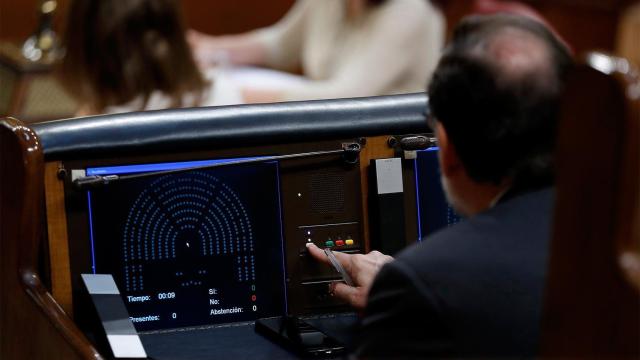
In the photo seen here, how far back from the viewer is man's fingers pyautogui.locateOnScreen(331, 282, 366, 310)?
75.0 inches

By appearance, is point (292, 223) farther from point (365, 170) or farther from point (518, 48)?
point (518, 48)

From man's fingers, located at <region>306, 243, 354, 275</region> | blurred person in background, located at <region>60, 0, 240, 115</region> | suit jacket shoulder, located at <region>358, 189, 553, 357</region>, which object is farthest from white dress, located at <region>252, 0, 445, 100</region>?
suit jacket shoulder, located at <region>358, 189, 553, 357</region>

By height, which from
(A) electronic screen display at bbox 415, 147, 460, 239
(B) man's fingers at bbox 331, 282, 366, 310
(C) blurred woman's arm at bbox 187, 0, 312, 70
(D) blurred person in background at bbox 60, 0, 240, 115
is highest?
(C) blurred woman's arm at bbox 187, 0, 312, 70

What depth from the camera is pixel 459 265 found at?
4.51 ft

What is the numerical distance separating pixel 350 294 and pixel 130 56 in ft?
4.65

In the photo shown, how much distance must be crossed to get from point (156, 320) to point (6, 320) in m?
0.27

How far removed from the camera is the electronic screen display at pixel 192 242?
1931 millimetres

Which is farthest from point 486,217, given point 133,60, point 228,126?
point 133,60

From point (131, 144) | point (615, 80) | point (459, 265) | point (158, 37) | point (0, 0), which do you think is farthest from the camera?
point (0, 0)

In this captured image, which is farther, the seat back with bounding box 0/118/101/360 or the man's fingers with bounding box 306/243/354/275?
the man's fingers with bounding box 306/243/354/275

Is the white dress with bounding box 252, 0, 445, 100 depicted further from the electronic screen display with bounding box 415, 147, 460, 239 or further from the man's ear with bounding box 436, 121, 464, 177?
the man's ear with bounding box 436, 121, 464, 177

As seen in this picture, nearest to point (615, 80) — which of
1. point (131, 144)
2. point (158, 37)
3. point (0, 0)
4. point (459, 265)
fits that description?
point (459, 265)

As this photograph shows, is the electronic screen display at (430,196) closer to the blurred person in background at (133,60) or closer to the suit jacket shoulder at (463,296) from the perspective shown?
the suit jacket shoulder at (463,296)

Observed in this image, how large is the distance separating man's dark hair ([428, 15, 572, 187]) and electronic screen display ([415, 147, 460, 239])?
560mm
